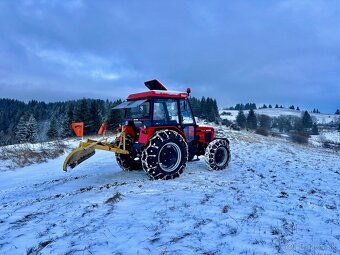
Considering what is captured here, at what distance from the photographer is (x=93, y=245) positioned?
3898 mm

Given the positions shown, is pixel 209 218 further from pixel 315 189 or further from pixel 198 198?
pixel 315 189

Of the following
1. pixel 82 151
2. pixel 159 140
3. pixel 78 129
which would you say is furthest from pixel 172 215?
pixel 78 129

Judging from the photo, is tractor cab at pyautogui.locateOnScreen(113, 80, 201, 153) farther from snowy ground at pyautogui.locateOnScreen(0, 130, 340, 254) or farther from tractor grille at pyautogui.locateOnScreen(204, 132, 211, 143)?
snowy ground at pyautogui.locateOnScreen(0, 130, 340, 254)

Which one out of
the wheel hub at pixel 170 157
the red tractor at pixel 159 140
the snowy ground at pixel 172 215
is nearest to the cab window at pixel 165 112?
the red tractor at pixel 159 140

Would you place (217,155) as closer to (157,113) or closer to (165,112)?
(165,112)

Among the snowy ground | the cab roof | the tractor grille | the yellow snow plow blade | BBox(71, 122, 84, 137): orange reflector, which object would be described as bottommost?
the snowy ground

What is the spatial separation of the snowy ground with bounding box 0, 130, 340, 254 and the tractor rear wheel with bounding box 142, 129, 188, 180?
39 centimetres

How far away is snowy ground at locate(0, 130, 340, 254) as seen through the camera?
12.8ft

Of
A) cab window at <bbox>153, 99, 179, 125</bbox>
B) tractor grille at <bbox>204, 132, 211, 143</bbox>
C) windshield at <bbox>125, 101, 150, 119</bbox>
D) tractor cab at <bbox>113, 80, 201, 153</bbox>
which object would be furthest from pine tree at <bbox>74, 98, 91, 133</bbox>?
cab window at <bbox>153, 99, 179, 125</bbox>

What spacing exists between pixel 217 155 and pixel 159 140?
10.9 feet

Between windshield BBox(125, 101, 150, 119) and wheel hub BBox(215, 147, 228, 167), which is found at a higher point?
windshield BBox(125, 101, 150, 119)

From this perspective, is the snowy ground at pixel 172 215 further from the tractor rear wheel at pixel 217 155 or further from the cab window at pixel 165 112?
the cab window at pixel 165 112

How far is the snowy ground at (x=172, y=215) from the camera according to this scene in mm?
3896

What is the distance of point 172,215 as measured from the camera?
5090mm
